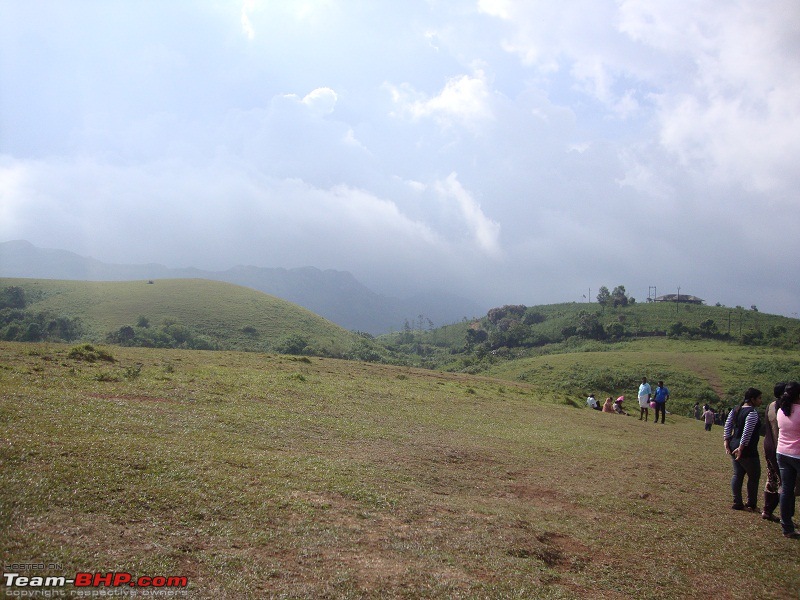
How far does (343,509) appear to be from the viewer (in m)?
8.43

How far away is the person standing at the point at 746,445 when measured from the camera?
1048 cm

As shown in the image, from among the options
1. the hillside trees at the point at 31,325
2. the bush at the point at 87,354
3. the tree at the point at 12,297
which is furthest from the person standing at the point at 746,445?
the tree at the point at 12,297

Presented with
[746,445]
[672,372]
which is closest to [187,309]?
[672,372]

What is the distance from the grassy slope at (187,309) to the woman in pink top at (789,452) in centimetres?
7946

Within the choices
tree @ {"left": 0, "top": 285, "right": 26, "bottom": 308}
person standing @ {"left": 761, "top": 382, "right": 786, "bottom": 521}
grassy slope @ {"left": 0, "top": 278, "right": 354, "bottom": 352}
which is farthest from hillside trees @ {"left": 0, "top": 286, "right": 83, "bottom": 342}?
person standing @ {"left": 761, "top": 382, "right": 786, "bottom": 521}

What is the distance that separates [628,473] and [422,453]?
20.0 ft

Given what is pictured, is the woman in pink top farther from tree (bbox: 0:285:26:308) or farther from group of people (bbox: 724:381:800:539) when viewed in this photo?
tree (bbox: 0:285:26:308)

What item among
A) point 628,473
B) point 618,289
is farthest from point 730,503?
point 618,289

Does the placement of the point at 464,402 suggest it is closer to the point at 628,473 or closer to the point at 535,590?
the point at 628,473

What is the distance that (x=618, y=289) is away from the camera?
15825 centimetres

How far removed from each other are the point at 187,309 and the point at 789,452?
99836mm

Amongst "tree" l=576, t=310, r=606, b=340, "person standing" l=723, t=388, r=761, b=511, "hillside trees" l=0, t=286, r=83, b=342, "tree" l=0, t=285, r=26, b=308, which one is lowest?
"hillside trees" l=0, t=286, r=83, b=342

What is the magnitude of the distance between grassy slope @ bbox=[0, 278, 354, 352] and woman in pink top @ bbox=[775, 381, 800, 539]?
79.5 m

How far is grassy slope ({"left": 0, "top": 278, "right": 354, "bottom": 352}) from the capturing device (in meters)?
86.1
